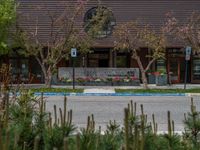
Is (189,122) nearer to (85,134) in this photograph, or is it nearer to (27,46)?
(85,134)

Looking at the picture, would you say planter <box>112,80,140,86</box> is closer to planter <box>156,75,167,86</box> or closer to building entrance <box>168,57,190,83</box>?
planter <box>156,75,167,86</box>

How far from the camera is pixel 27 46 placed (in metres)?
32.1

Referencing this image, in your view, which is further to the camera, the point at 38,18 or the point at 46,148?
the point at 38,18

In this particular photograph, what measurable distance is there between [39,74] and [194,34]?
523 inches

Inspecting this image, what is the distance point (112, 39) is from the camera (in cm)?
3947

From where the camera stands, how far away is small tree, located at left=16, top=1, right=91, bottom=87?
31.9 meters

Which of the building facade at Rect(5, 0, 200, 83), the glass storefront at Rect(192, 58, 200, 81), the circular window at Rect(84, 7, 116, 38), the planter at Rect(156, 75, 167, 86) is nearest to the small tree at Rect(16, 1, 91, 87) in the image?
the circular window at Rect(84, 7, 116, 38)

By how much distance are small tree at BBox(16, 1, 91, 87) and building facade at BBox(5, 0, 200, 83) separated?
257 centimetres

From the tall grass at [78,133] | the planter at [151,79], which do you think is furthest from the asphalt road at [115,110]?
the planter at [151,79]

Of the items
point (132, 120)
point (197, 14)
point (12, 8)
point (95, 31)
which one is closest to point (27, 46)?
point (12, 8)

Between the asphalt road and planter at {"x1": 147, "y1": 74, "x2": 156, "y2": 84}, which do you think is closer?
the asphalt road

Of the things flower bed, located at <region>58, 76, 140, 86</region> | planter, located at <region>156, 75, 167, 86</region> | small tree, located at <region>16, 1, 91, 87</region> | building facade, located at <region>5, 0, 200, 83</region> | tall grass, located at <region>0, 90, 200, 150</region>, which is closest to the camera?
tall grass, located at <region>0, 90, 200, 150</region>

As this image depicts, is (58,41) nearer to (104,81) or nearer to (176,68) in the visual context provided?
(104,81)

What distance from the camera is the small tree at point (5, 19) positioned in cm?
3253
